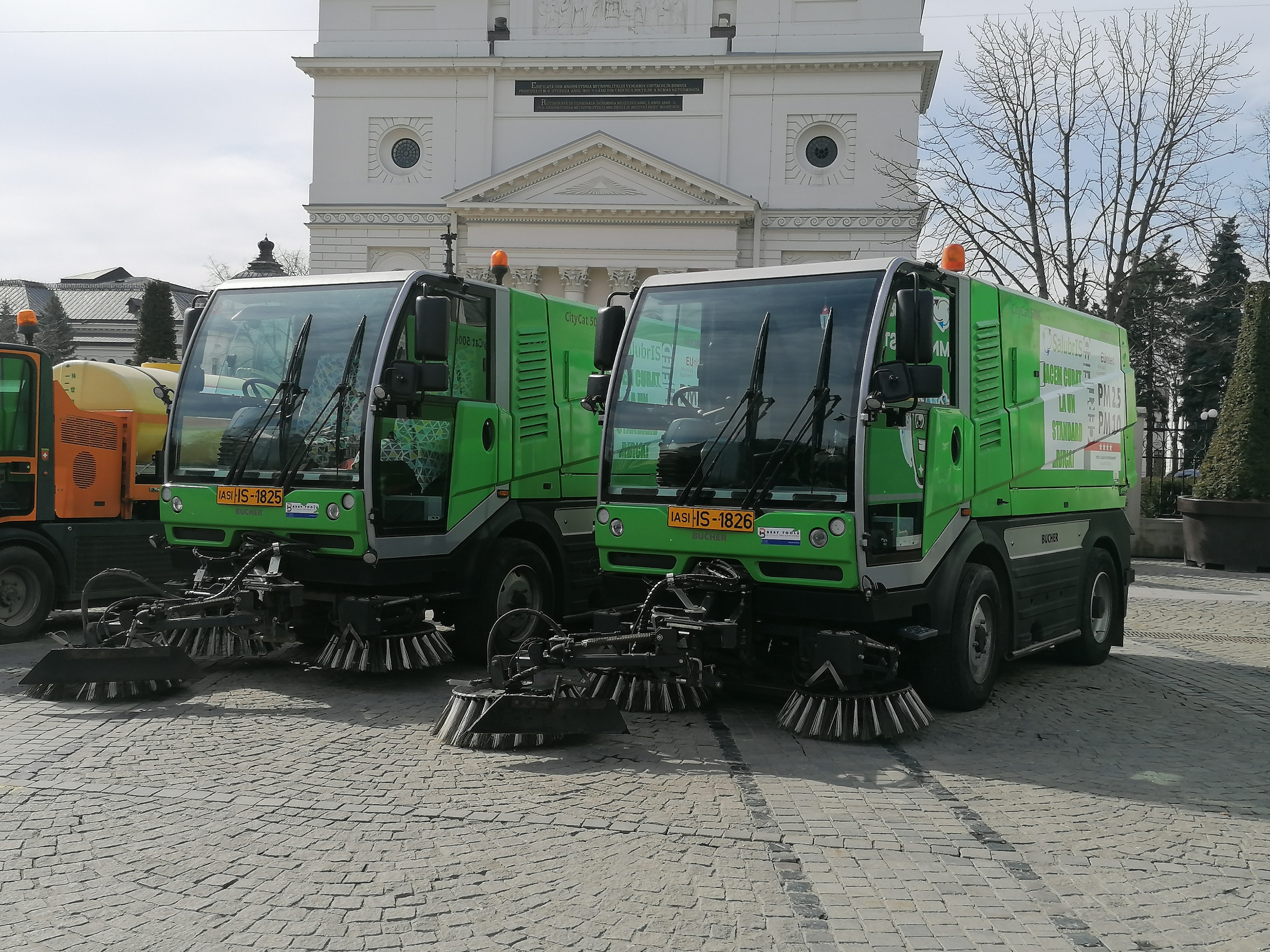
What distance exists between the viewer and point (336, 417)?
328 inches

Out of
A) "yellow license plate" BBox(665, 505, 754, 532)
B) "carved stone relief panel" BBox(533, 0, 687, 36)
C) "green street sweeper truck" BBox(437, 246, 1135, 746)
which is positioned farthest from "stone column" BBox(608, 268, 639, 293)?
"yellow license plate" BBox(665, 505, 754, 532)

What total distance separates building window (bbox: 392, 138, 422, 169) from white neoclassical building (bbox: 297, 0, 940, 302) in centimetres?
8

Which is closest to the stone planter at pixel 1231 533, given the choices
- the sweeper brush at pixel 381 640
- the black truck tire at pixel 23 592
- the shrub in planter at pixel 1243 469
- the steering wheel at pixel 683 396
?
the shrub in planter at pixel 1243 469

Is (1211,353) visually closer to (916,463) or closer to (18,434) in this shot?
(916,463)

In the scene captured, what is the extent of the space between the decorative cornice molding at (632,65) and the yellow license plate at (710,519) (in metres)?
42.6

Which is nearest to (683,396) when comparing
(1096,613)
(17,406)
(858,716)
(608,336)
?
(608,336)

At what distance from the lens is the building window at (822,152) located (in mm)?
48156

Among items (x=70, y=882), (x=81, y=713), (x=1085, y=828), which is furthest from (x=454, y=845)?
(x=81, y=713)

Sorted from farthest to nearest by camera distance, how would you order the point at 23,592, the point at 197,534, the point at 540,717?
1. the point at 23,592
2. the point at 197,534
3. the point at 540,717

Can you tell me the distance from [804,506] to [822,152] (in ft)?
143

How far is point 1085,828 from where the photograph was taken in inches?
219

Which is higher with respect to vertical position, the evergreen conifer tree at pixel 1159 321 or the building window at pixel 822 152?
the building window at pixel 822 152

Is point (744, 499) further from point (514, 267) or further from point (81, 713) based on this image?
point (514, 267)

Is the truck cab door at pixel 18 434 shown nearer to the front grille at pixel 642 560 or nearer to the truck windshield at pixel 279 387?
the truck windshield at pixel 279 387
